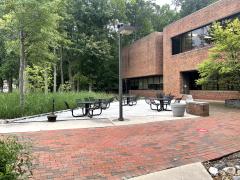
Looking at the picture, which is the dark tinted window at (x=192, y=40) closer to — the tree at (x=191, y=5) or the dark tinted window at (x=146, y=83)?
the dark tinted window at (x=146, y=83)

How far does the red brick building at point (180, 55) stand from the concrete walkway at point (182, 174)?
49.3 feet

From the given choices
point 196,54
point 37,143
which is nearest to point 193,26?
point 196,54

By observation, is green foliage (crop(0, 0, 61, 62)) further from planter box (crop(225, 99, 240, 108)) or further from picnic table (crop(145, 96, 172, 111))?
planter box (crop(225, 99, 240, 108))

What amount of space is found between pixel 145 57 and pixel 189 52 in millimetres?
9166

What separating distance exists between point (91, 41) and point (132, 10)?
13742mm

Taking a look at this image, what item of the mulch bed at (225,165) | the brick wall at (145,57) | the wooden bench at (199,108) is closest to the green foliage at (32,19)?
the wooden bench at (199,108)

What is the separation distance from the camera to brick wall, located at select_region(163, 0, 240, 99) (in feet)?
69.2

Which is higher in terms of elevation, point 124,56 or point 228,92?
point 124,56

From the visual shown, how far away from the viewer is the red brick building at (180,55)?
72.2ft

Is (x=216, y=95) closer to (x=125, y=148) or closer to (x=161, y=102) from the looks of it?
(x=161, y=102)

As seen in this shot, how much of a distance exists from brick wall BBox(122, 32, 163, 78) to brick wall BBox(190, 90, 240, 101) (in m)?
6.59

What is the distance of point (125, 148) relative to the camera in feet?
22.4

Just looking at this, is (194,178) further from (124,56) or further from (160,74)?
(124,56)

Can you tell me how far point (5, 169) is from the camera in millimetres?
3193
